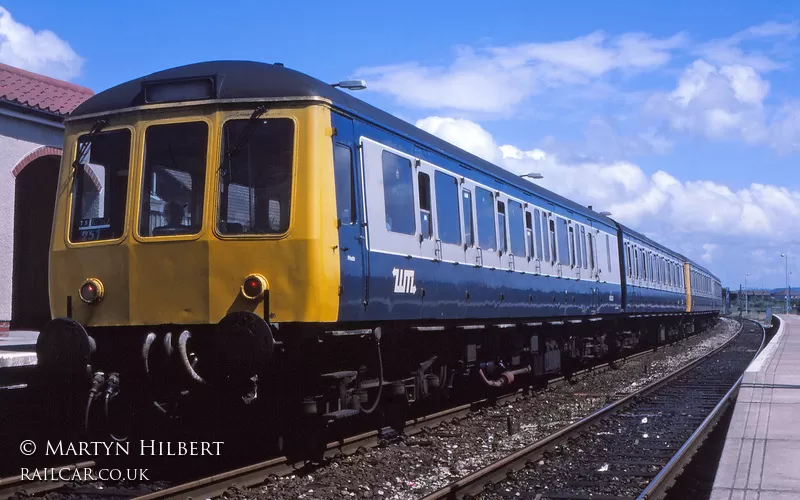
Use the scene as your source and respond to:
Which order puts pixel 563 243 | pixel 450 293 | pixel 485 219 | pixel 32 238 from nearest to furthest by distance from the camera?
pixel 450 293 < pixel 485 219 < pixel 563 243 < pixel 32 238

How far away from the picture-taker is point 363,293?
28.8 ft

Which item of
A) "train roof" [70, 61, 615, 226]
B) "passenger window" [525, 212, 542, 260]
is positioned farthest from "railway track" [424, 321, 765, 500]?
"train roof" [70, 61, 615, 226]

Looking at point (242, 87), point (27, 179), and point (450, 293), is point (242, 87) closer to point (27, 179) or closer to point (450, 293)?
point (450, 293)

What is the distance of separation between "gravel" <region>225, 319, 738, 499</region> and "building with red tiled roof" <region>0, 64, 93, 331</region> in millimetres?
8827

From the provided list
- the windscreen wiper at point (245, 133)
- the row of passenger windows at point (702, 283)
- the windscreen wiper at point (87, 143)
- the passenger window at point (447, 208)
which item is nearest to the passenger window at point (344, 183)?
the windscreen wiper at point (245, 133)

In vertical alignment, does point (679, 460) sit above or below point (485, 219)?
below

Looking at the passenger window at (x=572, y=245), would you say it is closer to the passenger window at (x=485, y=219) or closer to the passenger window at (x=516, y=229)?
the passenger window at (x=516, y=229)

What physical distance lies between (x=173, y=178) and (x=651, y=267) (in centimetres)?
2341

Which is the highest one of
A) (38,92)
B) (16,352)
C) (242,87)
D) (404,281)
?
(38,92)

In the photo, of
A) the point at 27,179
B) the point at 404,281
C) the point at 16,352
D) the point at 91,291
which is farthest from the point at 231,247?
the point at 27,179

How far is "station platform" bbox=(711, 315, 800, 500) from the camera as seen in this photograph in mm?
6852

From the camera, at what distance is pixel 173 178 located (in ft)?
27.7

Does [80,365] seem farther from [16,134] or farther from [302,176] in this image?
[16,134]

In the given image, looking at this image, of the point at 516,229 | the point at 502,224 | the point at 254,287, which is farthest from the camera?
the point at 516,229
